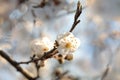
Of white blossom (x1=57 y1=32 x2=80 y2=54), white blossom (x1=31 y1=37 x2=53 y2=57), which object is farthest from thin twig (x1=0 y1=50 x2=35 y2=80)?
white blossom (x1=57 y1=32 x2=80 y2=54)

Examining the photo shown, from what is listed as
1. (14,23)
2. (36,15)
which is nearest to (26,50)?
(14,23)

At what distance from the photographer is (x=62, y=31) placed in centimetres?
189

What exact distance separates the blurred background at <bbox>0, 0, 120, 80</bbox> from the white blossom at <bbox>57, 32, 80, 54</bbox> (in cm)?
38

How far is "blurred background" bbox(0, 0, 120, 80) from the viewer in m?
1.79

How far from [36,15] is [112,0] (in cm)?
187

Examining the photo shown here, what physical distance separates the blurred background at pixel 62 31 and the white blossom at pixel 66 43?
38 cm

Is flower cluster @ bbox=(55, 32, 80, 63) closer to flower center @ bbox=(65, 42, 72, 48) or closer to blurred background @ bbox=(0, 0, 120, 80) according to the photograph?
flower center @ bbox=(65, 42, 72, 48)

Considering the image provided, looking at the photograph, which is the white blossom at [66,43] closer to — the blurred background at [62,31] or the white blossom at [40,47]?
A: the white blossom at [40,47]

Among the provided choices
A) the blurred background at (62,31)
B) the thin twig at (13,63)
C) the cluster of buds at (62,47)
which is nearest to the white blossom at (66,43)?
the cluster of buds at (62,47)

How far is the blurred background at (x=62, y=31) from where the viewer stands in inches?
70.4

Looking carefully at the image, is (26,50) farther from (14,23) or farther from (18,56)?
(14,23)

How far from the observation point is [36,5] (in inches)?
59.4

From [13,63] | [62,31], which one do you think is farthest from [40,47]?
[62,31]

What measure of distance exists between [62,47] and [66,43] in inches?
1.4
